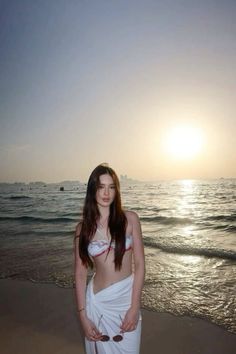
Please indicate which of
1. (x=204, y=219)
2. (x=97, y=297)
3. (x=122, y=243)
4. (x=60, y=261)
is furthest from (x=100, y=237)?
(x=204, y=219)

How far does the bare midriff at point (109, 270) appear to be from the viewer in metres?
2.98

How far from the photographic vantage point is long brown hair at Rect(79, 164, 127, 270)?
2.92 m

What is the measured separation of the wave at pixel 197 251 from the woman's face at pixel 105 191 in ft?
31.1

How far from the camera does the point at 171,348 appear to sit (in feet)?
15.6

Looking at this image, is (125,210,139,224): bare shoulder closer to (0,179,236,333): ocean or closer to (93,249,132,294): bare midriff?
(93,249,132,294): bare midriff

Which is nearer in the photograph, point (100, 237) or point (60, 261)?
point (100, 237)

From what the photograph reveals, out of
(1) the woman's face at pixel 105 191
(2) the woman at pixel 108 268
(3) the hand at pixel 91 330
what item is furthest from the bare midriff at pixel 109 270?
(1) the woman's face at pixel 105 191

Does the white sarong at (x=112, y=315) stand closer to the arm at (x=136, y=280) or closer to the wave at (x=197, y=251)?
the arm at (x=136, y=280)

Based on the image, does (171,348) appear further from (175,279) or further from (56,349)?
(175,279)

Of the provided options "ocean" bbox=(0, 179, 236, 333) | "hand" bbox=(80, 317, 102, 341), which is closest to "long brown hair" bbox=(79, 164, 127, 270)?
"hand" bbox=(80, 317, 102, 341)

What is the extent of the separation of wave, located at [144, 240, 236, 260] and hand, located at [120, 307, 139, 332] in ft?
30.5

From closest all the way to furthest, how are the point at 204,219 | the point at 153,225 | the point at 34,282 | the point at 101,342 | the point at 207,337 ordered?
the point at 101,342
the point at 207,337
the point at 34,282
the point at 153,225
the point at 204,219

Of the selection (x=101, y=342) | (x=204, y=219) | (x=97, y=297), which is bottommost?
(x=204, y=219)

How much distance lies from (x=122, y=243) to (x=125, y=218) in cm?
26
